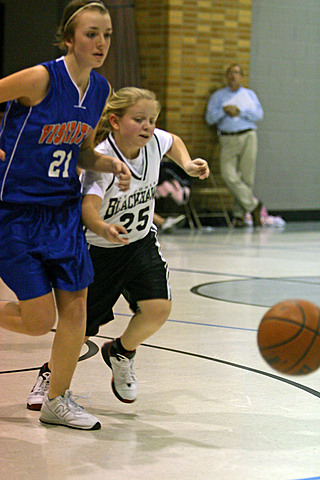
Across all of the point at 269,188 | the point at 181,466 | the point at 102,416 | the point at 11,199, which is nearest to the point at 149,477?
the point at 181,466

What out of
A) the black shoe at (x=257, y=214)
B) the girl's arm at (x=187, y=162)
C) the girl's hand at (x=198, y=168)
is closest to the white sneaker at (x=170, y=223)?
the black shoe at (x=257, y=214)

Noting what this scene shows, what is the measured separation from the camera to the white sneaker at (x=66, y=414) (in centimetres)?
293

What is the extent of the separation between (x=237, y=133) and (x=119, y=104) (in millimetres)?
8285

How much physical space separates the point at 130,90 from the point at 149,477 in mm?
1544

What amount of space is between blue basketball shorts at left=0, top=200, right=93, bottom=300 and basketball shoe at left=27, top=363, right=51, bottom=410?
1.61 ft

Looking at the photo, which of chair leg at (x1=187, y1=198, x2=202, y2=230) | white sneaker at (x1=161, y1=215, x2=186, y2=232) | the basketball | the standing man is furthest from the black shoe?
the basketball

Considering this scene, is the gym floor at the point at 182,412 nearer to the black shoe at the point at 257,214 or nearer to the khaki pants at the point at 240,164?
the khaki pants at the point at 240,164

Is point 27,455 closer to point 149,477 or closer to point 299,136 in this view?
point 149,477

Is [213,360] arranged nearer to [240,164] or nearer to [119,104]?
[119,104]

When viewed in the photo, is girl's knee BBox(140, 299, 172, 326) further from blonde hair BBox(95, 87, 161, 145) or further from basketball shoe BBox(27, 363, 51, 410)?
blonde hair BBox(95, 87, 161, 145)

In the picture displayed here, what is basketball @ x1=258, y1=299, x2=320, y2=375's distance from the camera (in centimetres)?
289

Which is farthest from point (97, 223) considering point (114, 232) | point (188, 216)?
point (188, 216)

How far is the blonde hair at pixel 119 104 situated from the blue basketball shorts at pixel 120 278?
46cm

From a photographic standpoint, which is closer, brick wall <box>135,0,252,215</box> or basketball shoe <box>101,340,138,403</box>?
basketball shoe <box>101,340,138,403</box>
